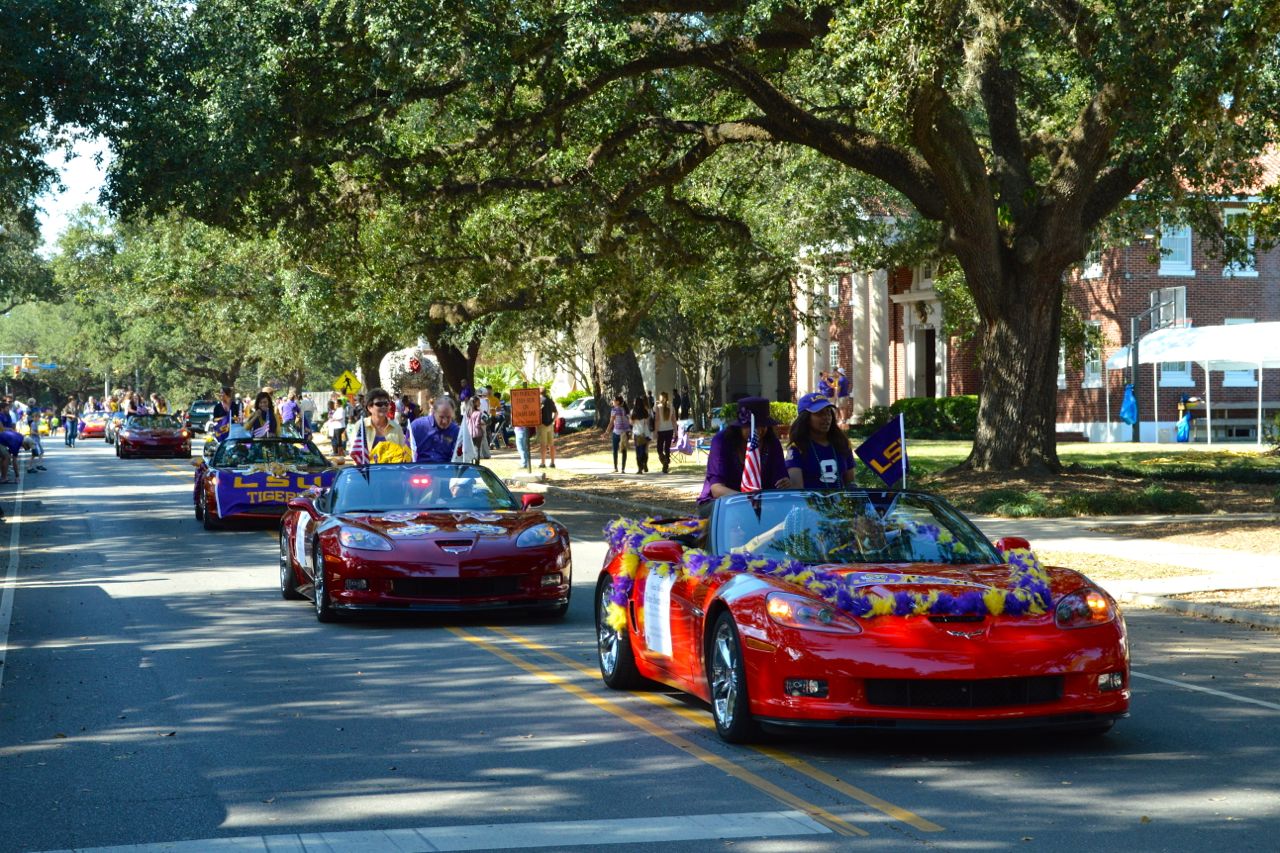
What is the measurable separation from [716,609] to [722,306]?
92.4 feet

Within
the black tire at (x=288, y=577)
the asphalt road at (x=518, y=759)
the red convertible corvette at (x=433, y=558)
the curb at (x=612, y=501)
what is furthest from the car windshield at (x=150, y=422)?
the asphalt road at (x=518, y=759)

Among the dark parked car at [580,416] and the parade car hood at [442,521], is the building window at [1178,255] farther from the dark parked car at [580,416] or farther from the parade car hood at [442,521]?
the parade car hood at [442,521]

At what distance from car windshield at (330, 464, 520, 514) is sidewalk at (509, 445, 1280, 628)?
5953mm

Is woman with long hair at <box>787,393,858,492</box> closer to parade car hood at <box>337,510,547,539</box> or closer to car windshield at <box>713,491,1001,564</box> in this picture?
car windshield at <box>713,491,1001,564</box>

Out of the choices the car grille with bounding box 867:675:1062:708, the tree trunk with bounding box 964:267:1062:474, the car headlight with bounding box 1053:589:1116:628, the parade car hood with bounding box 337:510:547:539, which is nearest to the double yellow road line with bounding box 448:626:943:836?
the car grille with bounding box 867:675:1062:708

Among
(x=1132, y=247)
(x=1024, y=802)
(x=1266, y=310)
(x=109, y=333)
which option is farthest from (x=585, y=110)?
(x=109, y=333)

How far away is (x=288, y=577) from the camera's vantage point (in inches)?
578

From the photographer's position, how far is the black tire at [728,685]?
7754mm

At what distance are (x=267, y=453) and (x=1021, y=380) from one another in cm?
1200

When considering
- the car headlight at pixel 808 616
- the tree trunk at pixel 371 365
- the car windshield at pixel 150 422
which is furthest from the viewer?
the tree trunk at pixel 371 365

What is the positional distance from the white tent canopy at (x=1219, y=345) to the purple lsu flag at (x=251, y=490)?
23.9 m

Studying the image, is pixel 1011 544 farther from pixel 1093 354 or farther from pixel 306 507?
pixel 1093 354

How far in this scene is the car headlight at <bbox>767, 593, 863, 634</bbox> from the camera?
7496 mm

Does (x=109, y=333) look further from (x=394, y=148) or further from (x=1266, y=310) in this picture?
(x=394, y=148)
